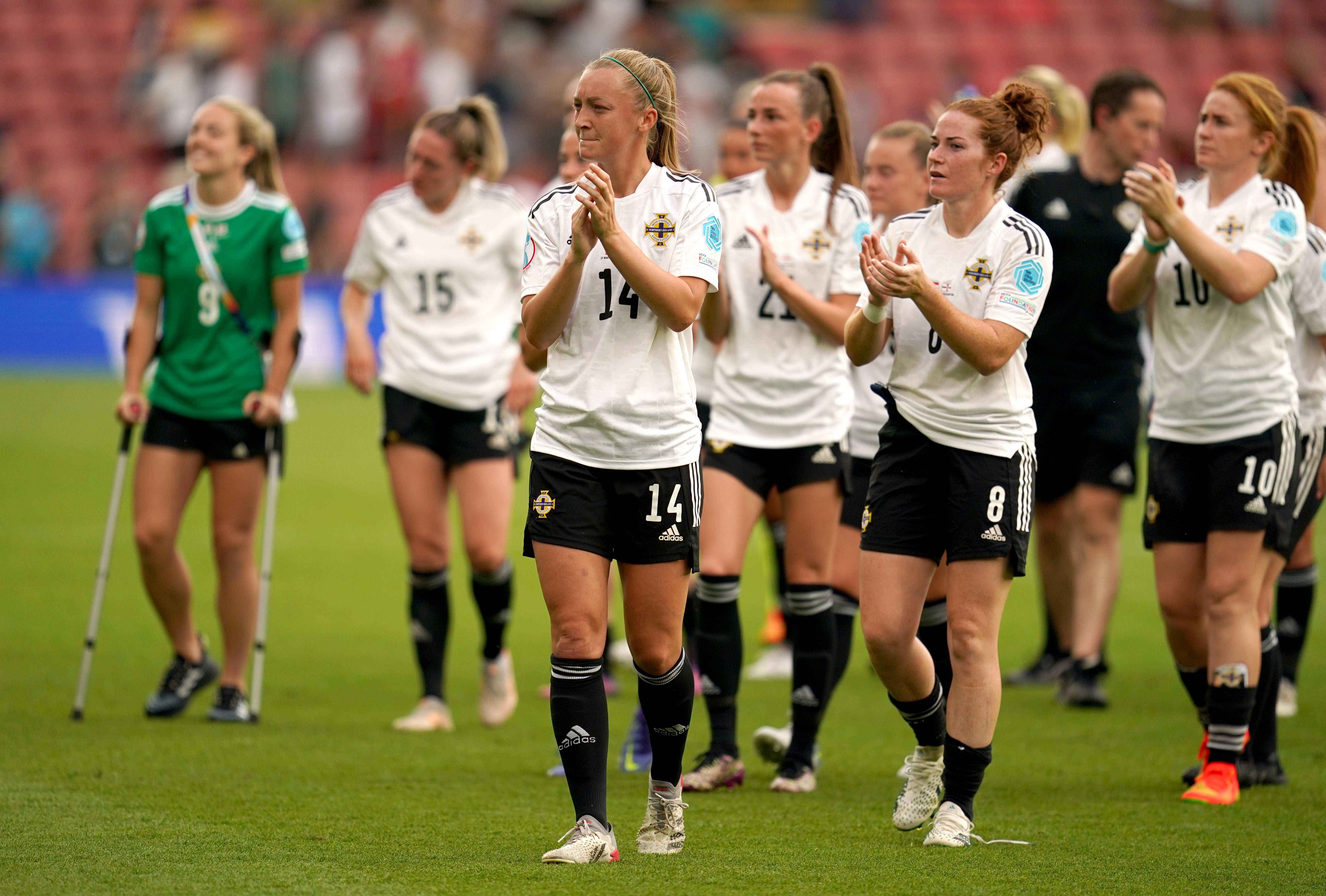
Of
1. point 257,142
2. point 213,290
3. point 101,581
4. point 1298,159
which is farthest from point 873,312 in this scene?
point 101,581

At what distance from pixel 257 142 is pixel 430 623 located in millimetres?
2132

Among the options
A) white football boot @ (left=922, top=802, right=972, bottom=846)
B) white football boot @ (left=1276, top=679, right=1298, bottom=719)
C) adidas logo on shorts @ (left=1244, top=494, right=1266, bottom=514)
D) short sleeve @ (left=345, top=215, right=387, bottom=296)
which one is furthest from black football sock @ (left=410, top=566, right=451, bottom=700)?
white football boot @ (left=1276, top=679, right=1298, bottom=719)

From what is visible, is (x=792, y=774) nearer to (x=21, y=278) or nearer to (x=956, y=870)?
(x=956, y=870)

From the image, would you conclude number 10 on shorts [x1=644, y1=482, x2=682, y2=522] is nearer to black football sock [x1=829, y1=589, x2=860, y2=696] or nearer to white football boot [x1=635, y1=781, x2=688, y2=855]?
white football boot [x1=635, y1=781, x2=688, y2=855]

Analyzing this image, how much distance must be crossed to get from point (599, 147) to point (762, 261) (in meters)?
1.31

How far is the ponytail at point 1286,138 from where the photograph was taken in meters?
5.61

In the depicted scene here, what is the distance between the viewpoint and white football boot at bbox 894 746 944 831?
197 inches

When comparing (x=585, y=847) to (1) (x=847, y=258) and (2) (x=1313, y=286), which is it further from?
(2) (x=1313, y=286)

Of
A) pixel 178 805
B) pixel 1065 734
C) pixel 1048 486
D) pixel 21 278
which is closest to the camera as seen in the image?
pixel 178 805

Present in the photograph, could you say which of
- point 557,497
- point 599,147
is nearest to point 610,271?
point 599,147

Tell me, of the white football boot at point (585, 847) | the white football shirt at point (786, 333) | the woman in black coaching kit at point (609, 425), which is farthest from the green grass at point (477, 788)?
the white football shirt at point (786, 333)

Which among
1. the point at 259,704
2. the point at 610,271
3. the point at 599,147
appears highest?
the point at 599,147

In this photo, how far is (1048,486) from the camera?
25.0 ft

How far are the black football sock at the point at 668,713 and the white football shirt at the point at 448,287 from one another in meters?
2.38
